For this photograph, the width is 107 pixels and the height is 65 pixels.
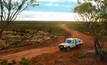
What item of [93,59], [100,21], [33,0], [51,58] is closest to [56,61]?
[51,58]

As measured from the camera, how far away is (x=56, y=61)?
1414 inches

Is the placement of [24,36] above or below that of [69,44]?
below

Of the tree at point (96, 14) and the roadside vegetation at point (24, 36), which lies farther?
the roadside vegetation at point (24, 36)

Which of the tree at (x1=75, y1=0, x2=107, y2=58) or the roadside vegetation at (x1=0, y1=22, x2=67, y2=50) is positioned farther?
the roadside vegetation at (x1=0, y1=22, x2=67, y2=50)

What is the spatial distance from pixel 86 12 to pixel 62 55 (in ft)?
25.0

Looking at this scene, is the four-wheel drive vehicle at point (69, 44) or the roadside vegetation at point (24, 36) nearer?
the four-wheel drive vehicle at point (69, 44)

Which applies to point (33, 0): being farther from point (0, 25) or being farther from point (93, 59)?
point (93, 59)

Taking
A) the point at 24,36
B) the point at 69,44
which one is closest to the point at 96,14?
the point at 69,44

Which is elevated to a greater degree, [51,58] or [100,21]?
[100,21]

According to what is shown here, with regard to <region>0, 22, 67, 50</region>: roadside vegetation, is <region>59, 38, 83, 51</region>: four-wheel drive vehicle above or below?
above

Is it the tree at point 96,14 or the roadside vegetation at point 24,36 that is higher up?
the tree at point 96,14

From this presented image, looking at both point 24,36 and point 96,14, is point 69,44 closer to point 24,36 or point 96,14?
point 96,14

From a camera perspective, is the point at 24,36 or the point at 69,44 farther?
the point at 24,36

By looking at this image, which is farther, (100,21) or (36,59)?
(36,59)
